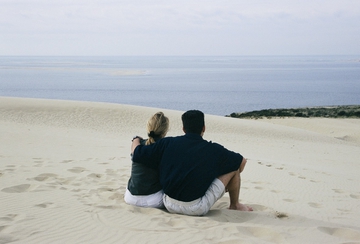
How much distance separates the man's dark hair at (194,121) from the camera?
5426 millimetres

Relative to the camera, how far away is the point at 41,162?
9578mm

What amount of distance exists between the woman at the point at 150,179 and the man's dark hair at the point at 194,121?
0.42 meters

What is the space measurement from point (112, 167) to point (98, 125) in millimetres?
13265

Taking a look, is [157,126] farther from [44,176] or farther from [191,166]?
[44,176]

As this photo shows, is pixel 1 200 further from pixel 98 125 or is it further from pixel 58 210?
pixel 98 125

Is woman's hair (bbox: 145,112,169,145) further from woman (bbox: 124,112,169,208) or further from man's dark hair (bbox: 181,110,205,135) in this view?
man's dark hair (bbox: 181,110,205,135)

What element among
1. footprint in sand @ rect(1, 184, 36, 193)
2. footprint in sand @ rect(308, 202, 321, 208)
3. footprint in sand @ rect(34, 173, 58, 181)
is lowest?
footprint in sand @ rect(308, 202, 321, 208)

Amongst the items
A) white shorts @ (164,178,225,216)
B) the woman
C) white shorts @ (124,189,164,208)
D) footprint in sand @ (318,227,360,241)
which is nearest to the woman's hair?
the woman

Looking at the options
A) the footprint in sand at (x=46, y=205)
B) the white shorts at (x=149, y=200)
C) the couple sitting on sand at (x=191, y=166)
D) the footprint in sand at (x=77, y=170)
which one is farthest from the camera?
the footprint in sand at (x=77, y=170)

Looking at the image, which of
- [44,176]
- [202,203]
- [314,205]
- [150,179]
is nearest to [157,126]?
[150,179]

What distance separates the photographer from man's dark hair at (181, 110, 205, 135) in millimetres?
5426

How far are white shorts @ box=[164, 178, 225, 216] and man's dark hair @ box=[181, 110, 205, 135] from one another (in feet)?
2.21

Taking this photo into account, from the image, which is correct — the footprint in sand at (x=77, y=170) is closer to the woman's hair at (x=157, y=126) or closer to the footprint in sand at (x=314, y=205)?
A: the woman's hair at (x=157, y=126)

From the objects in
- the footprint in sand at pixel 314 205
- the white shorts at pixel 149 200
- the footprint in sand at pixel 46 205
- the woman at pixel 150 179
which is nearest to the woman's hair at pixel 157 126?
the woman at pixel 150 179
